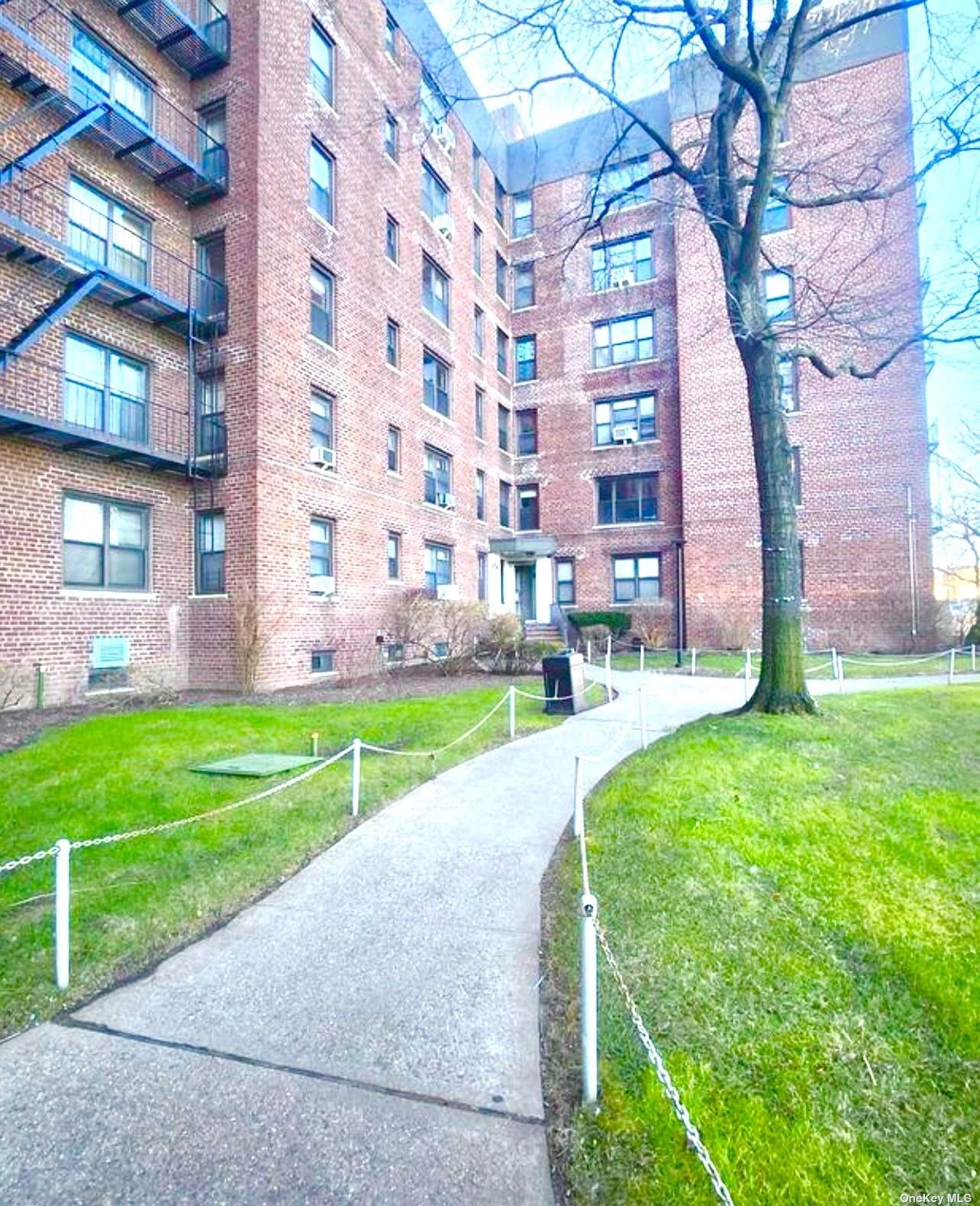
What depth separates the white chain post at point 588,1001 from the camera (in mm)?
2488

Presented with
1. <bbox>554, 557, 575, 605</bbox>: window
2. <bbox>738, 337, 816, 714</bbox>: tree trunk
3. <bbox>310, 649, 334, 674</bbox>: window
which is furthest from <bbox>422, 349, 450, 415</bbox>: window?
<bbox>738, 337, 816, 714</bbox>: tree trunk

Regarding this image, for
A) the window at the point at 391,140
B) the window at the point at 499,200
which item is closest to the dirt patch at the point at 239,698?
the window at the point at 391,140

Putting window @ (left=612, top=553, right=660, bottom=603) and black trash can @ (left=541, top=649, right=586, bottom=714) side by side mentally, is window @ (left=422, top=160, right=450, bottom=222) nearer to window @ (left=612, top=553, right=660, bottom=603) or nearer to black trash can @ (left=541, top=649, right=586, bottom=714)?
window @ (left=612, top=553, right=660, bottom=603)

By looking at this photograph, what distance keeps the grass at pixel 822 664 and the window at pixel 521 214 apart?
19.0m

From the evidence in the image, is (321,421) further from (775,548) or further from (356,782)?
(356,782)

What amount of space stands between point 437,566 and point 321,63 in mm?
13467

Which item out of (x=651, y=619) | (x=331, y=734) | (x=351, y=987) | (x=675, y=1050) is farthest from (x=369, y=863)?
(x=651, y=619)

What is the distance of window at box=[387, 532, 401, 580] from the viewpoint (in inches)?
744

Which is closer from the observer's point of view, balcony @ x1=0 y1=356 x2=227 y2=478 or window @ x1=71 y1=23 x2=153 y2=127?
balcony @ x1=0 y1=356 x2=227 y2=478

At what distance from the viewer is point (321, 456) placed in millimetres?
15719

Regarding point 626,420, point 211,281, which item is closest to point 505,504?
point 626,420

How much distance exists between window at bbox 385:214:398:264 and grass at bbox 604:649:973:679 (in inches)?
536

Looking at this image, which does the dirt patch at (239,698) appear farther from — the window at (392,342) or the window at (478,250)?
the window at (478,250)

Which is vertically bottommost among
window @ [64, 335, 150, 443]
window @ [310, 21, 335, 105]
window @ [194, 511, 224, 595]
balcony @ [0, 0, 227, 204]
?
window @ [194, 511, 224, 595]
